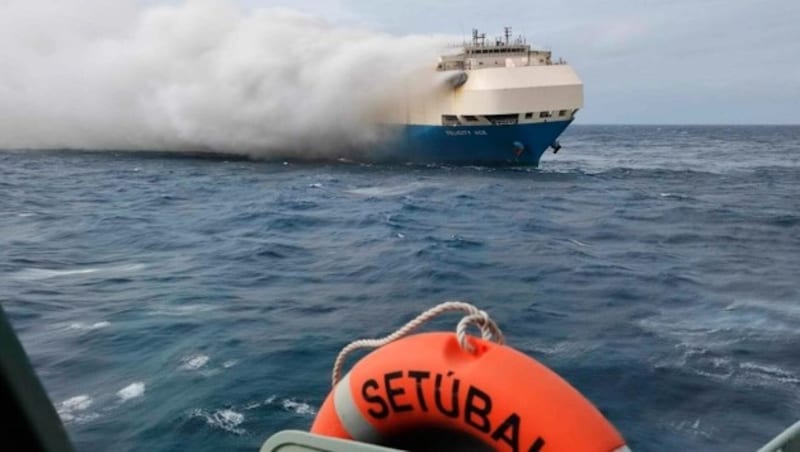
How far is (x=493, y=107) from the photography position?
39125 millimetres

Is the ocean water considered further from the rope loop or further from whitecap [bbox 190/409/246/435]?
the rope loop

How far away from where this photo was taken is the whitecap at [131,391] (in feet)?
26.5

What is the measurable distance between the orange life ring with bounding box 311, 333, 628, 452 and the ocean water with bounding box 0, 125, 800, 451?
15.6ft

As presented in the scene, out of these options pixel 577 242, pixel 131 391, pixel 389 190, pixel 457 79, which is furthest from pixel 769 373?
pixel 457 79

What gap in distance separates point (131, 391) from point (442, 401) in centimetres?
683

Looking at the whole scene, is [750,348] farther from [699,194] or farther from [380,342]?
[699,194]

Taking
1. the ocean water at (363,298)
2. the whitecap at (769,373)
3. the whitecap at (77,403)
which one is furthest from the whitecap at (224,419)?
the whitecap at (769,373)

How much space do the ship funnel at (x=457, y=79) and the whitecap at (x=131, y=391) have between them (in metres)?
34.8

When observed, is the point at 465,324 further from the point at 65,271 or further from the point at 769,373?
the point at 65,271

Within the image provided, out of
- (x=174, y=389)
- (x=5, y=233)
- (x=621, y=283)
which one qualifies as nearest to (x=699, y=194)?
(x=621, y=283)

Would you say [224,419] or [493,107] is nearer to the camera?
[224,419]

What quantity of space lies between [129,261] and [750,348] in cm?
1095

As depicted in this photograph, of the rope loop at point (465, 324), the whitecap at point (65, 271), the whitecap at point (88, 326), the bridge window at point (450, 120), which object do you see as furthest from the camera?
the bridge window at point (450, 120)

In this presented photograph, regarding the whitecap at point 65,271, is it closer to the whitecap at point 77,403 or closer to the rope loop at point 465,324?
the whitecap at point 77,403
